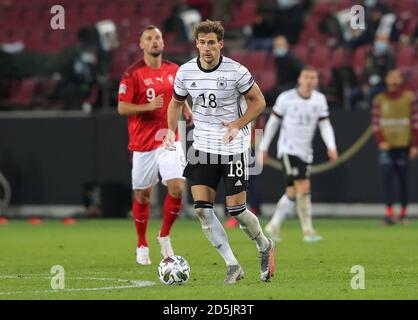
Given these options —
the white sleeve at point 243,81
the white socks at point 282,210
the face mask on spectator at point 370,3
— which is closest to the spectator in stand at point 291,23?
the face mask on spectator at point 370,3

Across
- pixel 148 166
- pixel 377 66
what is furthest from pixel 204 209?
pixel 377 66

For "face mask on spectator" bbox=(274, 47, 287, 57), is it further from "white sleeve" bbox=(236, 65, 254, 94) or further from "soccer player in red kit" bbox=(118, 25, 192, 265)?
"white sleeve" bbox=(236, 65, 254, 94)

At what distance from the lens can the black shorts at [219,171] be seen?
10703mm

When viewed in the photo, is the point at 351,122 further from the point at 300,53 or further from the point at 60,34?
the point at 60,34

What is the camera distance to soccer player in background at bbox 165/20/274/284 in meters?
10.7

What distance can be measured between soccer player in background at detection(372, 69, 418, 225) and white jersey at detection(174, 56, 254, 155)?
32.4ft

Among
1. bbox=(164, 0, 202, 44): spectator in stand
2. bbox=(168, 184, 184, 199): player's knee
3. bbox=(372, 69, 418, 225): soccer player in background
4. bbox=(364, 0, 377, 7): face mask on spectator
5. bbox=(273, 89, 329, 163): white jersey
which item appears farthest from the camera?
bbox=(164, 0, 202, 44): spectator in stand

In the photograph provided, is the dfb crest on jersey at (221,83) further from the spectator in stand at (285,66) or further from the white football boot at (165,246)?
the spectator in stand at (285,66)

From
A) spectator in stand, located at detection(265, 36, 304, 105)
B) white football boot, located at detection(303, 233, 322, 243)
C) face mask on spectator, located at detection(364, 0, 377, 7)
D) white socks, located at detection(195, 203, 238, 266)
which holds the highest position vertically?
face mask on spectator, located at detection(364, 0, 377, 7)

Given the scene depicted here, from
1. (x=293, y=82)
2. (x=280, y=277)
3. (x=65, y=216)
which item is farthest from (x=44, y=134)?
(x=280, y=277)

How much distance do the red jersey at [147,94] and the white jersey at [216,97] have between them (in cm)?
254

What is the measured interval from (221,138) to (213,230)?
0.85 m

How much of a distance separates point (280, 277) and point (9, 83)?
15.7 m

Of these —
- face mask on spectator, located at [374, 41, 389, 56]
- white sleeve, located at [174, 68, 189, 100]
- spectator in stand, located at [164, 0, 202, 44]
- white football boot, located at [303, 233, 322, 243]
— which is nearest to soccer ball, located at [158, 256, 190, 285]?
white sleeve, located at [174, 68, 189, 100]
